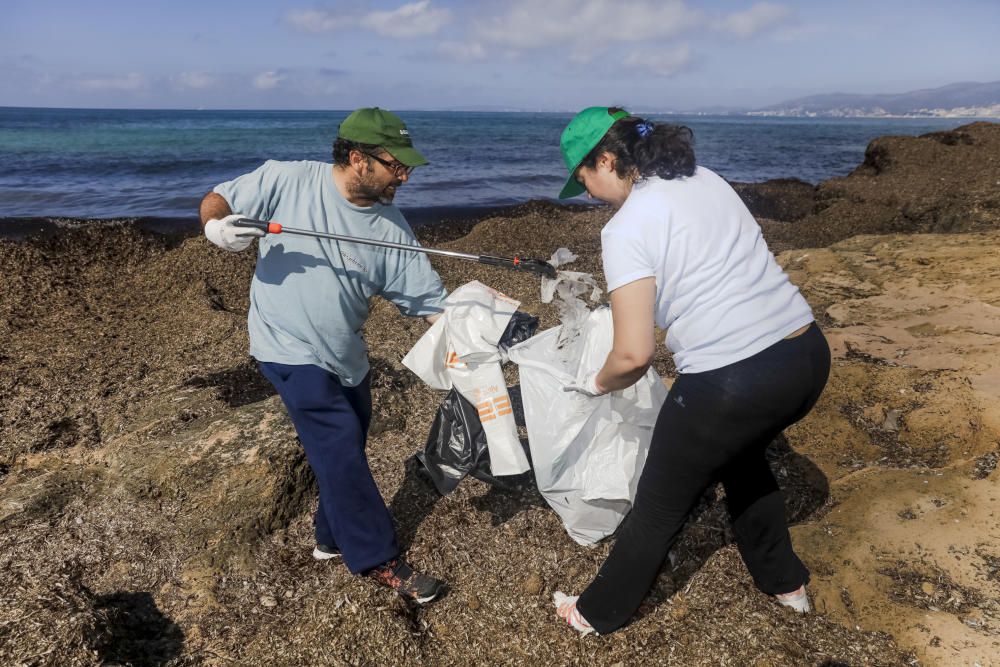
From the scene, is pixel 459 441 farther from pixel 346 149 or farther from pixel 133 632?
pixel 133 632

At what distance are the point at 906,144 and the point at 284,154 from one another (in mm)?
21253

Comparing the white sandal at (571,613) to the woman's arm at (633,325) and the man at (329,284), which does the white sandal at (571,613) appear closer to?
the man at (329,284)

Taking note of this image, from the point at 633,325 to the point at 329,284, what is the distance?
1159 mm

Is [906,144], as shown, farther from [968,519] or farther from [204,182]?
[204,182]

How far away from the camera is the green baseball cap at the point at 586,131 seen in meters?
1.98

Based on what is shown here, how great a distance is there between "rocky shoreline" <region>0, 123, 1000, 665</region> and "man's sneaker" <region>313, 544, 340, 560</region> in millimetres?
46

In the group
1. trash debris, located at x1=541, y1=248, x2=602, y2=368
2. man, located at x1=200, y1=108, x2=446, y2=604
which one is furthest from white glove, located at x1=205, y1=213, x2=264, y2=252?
trash debris, located at x1=541, y1=248, x2=602, y2=368

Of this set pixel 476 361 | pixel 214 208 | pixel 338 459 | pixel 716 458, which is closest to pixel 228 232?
pixel 214 208

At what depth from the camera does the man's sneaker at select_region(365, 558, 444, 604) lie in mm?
2586

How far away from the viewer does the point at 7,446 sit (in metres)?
3.46

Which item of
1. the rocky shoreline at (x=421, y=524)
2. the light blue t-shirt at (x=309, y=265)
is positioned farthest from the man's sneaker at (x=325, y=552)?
the light blue t-shirt at (x=309, y=265)

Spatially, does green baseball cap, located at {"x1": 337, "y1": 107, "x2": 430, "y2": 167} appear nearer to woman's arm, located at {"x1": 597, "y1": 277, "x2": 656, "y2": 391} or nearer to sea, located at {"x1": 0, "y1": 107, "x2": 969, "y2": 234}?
woman's arm, located at {"x1": 597, "y1": 277, "x2": 656, "y2": 391}

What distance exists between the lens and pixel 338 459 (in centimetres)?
244

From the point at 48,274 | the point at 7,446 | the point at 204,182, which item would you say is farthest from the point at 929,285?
the point at 204,182
